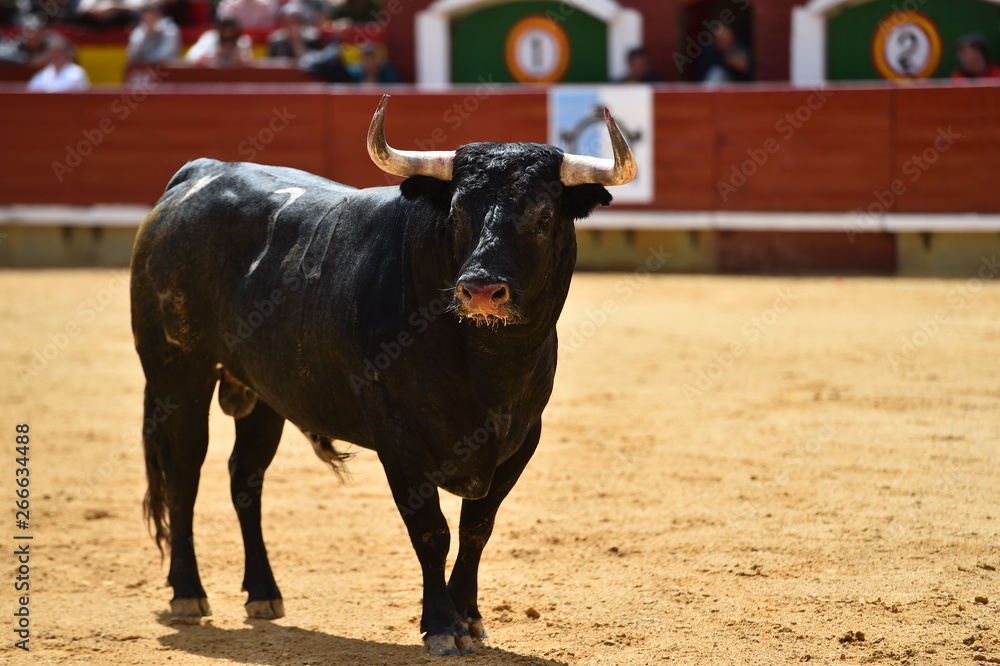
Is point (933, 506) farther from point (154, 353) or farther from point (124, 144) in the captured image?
point (124, 144)

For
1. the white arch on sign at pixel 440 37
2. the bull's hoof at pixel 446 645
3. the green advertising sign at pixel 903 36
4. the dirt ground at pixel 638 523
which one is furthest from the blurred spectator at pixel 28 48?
the bull's hoof at pixel 446 645

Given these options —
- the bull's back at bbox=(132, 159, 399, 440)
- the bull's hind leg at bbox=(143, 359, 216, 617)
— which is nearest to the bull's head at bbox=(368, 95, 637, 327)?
the bull's back at bbox=(132, 159, 399, 440)

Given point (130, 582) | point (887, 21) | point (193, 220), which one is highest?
point (887, 21)

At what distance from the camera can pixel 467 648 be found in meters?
3.38

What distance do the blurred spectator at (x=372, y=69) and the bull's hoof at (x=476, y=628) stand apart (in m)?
9.80

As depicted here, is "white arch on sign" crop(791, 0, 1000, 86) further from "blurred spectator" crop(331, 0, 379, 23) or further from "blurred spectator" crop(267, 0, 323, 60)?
"blurred spectator" crop(267, 0, 323, 60)

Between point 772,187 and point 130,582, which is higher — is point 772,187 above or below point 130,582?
above

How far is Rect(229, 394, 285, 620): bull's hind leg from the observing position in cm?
396

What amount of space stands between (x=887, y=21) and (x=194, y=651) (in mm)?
10816

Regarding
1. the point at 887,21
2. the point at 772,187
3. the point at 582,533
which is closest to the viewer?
the point at 582,533

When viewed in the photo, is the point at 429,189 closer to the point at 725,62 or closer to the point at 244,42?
the point at 725,62

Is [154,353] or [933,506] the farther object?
[933,506]

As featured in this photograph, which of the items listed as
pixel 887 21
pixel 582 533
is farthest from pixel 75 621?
pixel 887 21

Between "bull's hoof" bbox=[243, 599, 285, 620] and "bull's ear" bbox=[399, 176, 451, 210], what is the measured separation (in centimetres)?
144
